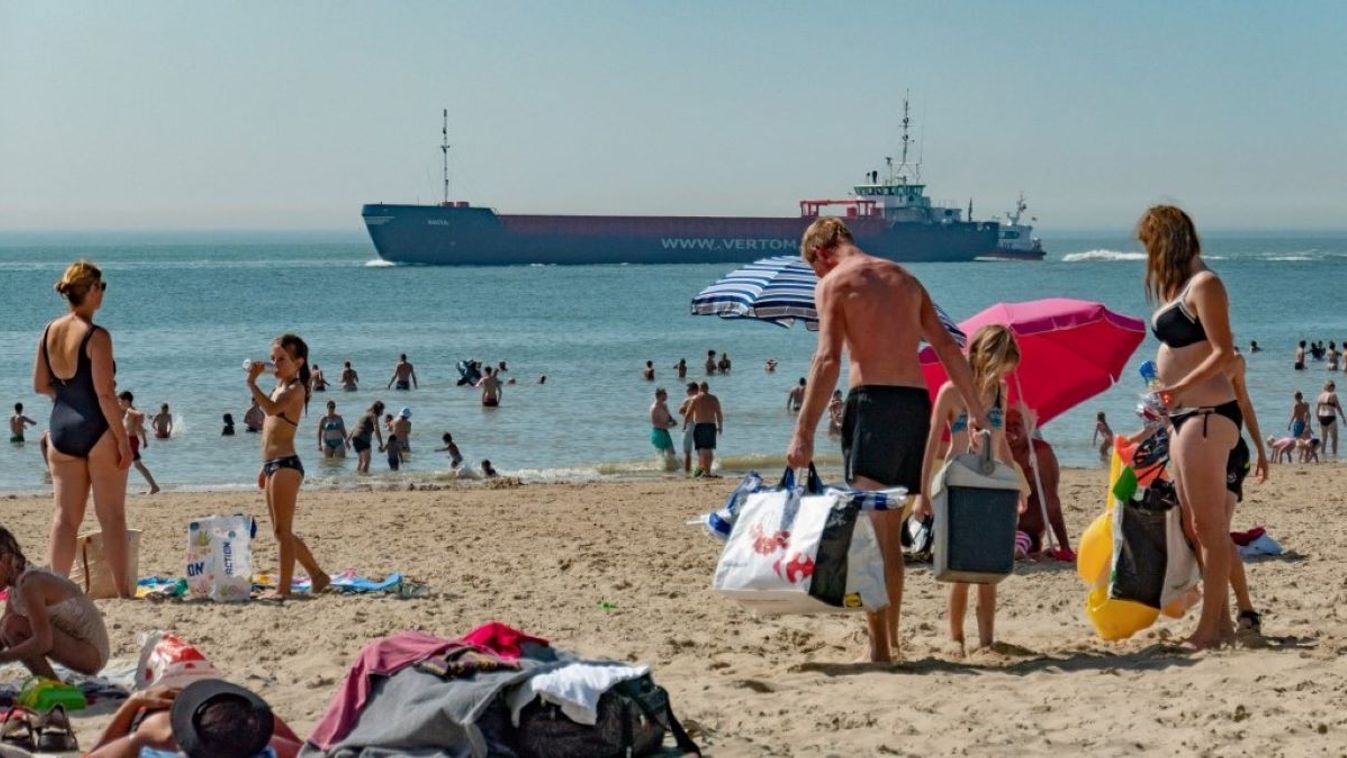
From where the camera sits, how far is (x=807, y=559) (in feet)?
17.4

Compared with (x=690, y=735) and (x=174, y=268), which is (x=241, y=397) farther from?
(x=174, y=268)

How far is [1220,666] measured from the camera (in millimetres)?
5430

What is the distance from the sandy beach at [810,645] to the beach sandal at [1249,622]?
0.27 ft

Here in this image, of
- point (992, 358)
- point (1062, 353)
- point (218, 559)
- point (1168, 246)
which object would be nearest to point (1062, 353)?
point (1062, 353)

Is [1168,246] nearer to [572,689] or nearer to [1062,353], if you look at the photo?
[572,689]

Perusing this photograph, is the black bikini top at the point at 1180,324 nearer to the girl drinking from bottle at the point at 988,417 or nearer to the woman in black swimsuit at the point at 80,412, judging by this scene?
the girl drinking from bottle at the point at 988,417

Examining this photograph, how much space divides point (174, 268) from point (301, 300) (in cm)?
4820

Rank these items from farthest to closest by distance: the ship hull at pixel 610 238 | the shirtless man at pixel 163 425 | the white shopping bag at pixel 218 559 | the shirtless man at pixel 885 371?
1. the ship hull at pixel 610 238
2. the shirtless man at pixel 163 425
3. the white shopping bag at pixel 218 559
4. the shirtless man at pixel 885 371

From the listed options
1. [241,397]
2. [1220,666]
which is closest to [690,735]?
[1220,666]

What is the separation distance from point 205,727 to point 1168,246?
3.42 metres

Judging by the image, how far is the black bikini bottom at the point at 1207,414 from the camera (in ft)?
18.1

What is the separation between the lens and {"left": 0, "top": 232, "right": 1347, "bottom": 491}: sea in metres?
22.3

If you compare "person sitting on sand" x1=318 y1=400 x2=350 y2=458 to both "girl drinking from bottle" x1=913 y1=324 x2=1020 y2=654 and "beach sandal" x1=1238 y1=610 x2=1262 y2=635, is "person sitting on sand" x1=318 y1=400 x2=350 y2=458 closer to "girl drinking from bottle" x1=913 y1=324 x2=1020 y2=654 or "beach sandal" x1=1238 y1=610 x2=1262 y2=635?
"girl drinking from bottle" x1=913 y1=324 x2=1020 y2=654

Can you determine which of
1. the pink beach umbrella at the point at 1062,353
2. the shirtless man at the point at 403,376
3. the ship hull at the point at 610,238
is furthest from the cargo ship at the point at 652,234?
the pink beach umbrella at the point at 1062,353
